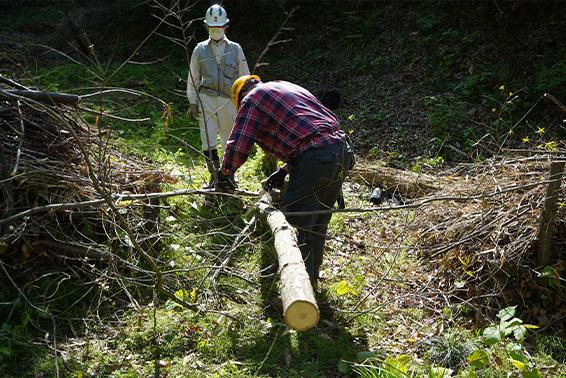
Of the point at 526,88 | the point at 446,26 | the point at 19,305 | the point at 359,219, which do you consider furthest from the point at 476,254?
the point at 446,26

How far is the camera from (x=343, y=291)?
5.11 m

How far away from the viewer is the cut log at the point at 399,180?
7.30m

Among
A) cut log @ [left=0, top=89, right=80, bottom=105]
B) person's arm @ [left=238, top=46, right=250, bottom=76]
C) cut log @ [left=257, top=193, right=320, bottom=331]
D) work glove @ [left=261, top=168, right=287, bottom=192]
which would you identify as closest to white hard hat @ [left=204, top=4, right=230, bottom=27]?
person's arm @ [left=238, top=46, right=250, bottom=76]

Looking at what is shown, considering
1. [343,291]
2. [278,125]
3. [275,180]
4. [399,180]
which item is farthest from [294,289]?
[399,180]

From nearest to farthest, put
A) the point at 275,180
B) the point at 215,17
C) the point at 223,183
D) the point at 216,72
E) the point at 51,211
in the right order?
the point at 51,211
the point at 223,183
the point at 275,180
the point at 215,17
the point at 216,72

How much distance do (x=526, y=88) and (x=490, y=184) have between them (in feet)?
15.7

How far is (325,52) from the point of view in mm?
13180

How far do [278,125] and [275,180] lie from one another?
1.95ft

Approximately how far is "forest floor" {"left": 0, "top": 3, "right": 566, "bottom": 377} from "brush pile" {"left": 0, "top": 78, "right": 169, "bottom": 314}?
90 millimetres

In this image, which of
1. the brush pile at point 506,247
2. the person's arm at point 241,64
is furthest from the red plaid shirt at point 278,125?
the person's arm at point 241,64

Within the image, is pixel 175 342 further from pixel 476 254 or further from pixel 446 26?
pixel 446 26

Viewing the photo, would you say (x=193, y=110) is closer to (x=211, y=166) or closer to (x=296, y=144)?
(x=211, y=166)

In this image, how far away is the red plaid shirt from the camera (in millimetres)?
5074

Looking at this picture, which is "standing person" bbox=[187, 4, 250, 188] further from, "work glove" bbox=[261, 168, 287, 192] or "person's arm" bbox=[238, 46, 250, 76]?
"work glove" bbox=[261, 168, 287, 192]
